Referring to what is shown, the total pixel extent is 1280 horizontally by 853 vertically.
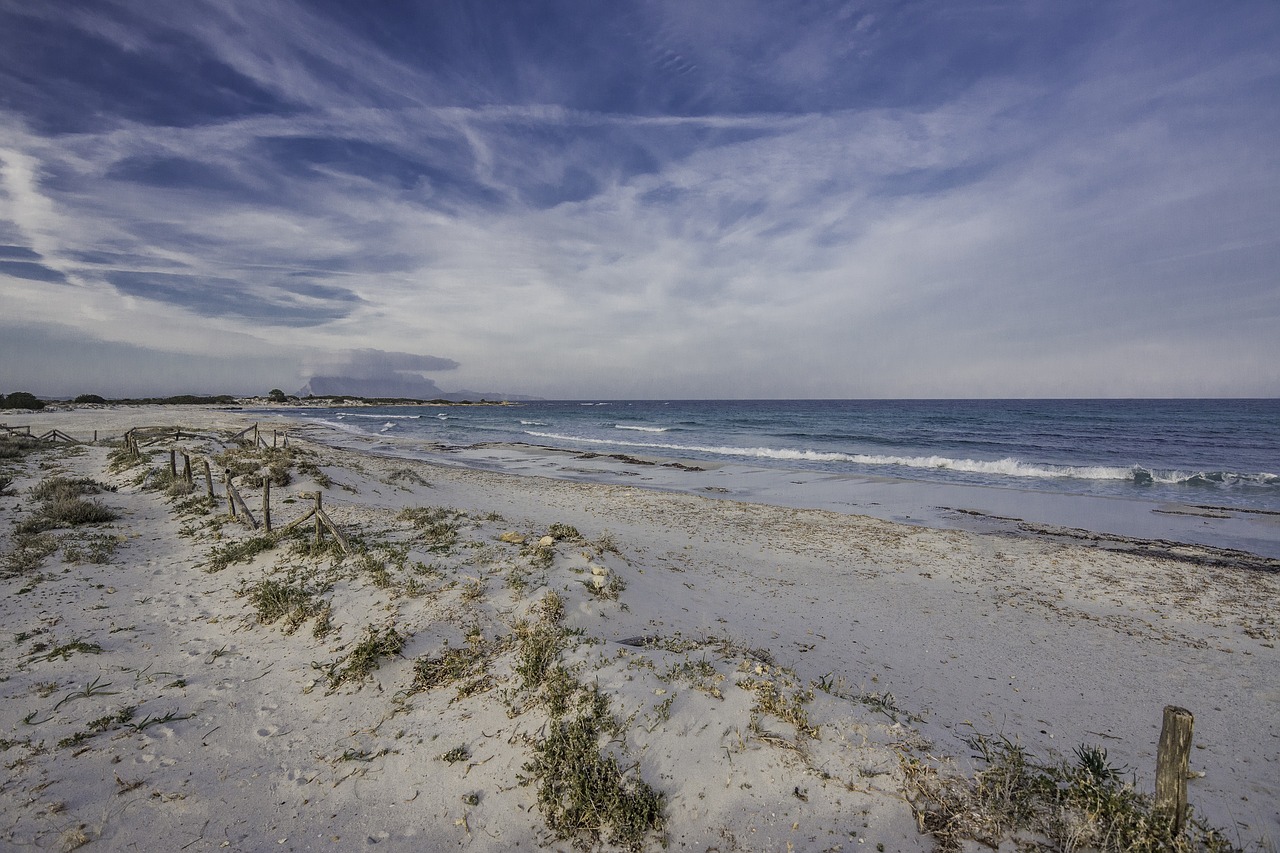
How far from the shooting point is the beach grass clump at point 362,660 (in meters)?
6.41

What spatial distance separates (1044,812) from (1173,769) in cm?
96

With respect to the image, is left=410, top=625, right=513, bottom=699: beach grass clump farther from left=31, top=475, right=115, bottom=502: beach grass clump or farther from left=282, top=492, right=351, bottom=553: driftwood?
left=31, top=475, right=115, bottom=502: beach grass clump

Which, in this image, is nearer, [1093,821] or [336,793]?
[1093,821]

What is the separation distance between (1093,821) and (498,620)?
6.60m

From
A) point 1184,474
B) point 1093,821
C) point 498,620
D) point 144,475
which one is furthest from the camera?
point 1184,474

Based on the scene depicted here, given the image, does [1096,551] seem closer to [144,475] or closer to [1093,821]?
[1093,821]

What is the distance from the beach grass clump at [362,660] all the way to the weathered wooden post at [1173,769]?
762 cm

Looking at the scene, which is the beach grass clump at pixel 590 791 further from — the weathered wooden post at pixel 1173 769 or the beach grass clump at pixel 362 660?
the weathered wooden post at pixel 1173 769

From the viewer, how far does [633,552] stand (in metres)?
12.1

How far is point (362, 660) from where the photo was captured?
654cm

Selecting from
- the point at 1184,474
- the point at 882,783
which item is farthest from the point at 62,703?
the point at 1184,474

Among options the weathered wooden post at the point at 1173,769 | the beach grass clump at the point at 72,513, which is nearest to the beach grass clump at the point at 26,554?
the beach grass clump at the point at 72,513

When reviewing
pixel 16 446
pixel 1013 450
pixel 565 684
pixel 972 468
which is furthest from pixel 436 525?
pixel 1013 450

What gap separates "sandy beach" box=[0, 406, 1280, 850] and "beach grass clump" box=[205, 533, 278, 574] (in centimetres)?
9
